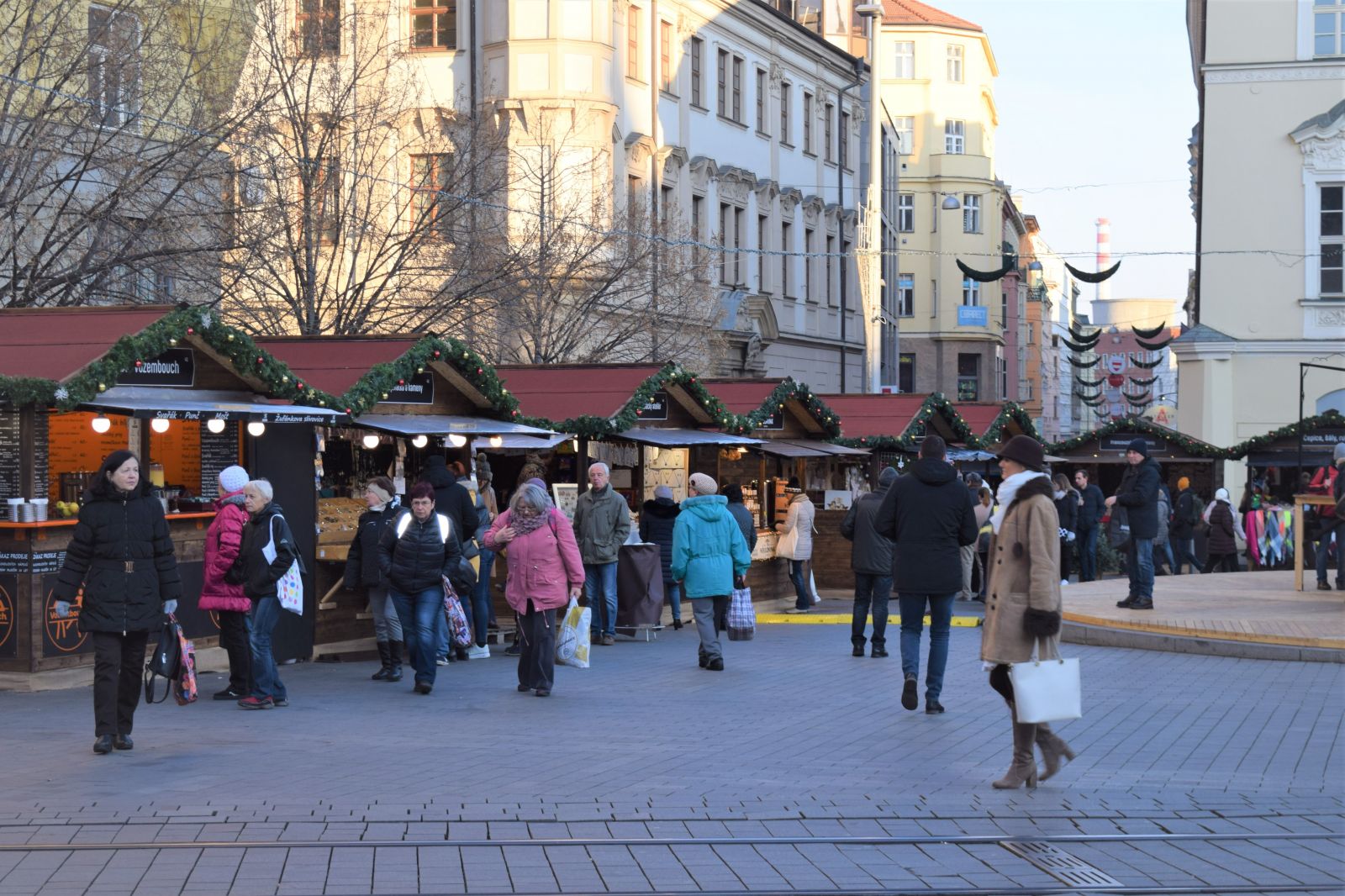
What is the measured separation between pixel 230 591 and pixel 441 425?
224 inches

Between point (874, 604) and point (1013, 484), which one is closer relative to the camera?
point (1013, 484)

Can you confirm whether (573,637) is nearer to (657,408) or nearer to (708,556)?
(708,556)

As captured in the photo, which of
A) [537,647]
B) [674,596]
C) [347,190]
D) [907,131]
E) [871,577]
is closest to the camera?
[537,647]

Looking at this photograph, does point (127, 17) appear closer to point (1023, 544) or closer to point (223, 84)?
point (223, 84)

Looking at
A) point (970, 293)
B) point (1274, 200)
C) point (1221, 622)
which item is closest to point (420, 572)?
point (1221, 622)

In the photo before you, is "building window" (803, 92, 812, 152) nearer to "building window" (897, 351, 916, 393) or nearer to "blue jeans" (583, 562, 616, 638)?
"building window" (897, 351, 916, 393)

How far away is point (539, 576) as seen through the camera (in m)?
14.4

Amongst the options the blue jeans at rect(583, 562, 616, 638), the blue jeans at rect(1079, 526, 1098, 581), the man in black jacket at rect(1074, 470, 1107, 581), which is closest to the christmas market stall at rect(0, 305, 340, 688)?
the blue jeans at rect(583, 562, 616, 638)

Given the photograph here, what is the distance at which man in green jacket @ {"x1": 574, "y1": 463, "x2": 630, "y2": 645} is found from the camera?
19016 mm

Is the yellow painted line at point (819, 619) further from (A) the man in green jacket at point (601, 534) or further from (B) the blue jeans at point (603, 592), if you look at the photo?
(A) the man in green jacket at point (601, 534)

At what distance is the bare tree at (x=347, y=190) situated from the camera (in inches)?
1031

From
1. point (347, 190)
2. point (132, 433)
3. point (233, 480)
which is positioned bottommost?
point (233, 480)

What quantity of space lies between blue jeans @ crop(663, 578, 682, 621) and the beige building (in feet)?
90.1

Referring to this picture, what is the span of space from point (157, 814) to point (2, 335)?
7431 millimetres
